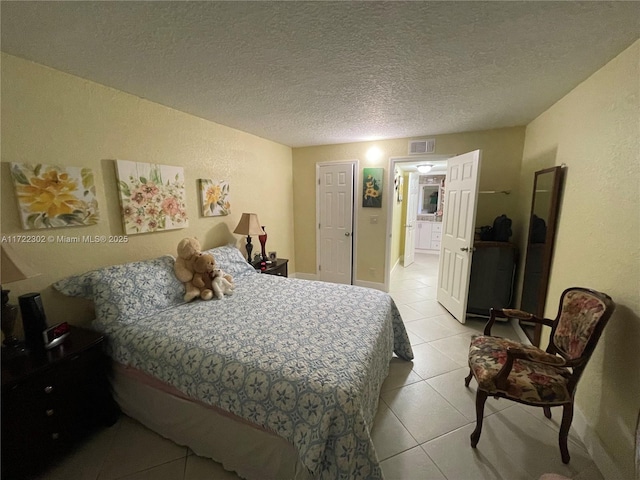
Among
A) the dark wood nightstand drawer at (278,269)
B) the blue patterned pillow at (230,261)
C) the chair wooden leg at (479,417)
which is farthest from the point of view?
the dark wood nightstand drawer at (278,269)

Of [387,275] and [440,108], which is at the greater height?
[440,108]

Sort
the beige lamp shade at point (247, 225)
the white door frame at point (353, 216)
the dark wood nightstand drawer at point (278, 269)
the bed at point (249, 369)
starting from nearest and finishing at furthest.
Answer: the bed at point (249, 369) < the beige lamp shade at point (247, 225) < the dark wood nightstand drawer at point (278, 269) < the white door frame at point (353, 216)

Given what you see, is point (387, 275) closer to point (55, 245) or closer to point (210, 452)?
point (210, 452)

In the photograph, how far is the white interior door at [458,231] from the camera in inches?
106

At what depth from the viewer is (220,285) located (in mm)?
2182

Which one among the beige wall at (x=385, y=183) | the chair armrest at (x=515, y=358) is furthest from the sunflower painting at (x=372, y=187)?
the chair armrest at (x=515, y=358)

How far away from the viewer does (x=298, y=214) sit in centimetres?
434

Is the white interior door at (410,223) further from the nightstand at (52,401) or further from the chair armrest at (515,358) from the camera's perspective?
the nightstand at (52,401)

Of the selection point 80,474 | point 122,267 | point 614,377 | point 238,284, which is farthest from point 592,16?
point 80,474

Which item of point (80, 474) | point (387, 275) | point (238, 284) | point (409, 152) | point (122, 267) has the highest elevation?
point (409, 152)

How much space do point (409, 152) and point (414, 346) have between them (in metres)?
2.48

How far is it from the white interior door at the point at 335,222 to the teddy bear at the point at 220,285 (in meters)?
2.17

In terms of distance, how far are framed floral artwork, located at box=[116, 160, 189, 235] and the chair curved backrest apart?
10.1ft

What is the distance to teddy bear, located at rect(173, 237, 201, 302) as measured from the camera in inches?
81.2
